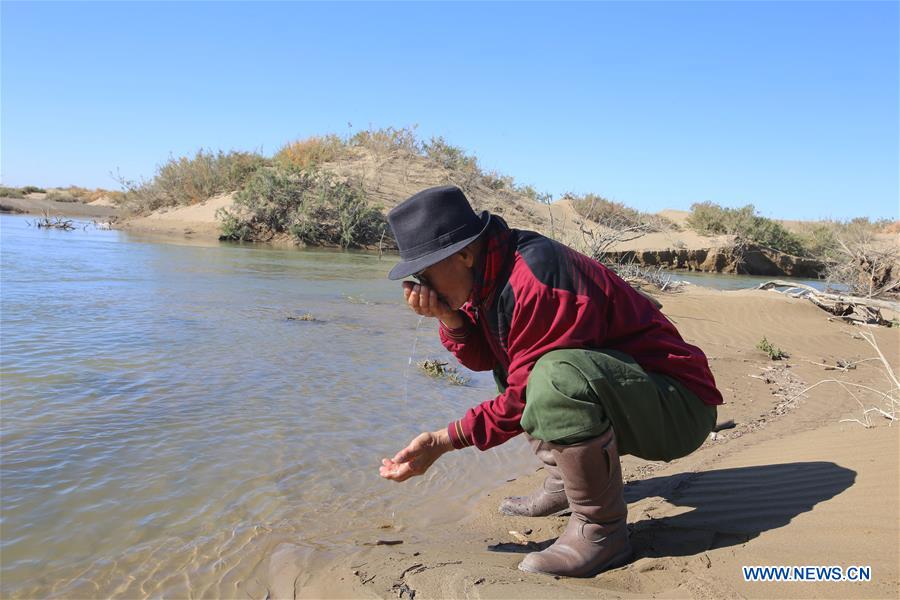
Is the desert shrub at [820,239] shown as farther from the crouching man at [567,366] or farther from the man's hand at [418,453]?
the man's hand at [418,453]

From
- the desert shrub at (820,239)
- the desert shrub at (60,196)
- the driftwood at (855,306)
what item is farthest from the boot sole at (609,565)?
the desert shrub at (60,196)

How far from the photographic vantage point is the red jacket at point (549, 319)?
2.06 m

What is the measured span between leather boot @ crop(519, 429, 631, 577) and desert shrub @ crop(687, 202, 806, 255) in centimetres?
1748

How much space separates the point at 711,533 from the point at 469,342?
3.67 ft

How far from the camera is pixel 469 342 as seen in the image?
2627 mm

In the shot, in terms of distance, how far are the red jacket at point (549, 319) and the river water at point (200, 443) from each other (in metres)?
0.83

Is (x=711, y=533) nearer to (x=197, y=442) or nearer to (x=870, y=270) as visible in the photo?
(x=197, y=442)

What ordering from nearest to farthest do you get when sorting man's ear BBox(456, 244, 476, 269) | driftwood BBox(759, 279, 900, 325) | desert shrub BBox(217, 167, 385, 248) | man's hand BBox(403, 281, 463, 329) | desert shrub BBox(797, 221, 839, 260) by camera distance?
man's ear BBox(456, 244, 476, 269) → man's hand BBox(403, 281, 463, 329) → driftwood BBox(759, 279, 900, 325) → desert shrub BBox(217, 167, 385, 248) → desert shrub BBox(797, 221, 839, 260)

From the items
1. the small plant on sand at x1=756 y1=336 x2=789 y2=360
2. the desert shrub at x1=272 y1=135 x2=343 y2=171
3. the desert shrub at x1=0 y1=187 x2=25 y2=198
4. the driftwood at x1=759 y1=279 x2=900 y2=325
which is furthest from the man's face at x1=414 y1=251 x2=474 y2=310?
the desert shrub at x1=0 y1=187 x2=25 y2=198

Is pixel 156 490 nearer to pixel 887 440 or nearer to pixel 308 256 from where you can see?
pixel 887 440

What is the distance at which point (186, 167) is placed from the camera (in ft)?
78.9

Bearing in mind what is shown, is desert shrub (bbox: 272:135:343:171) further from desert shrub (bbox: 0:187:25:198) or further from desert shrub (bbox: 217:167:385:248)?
desert shrub (bbox: 0:187:25:198)

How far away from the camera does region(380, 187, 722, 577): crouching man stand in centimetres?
202

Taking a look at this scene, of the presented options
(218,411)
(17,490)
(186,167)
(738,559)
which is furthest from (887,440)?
(186,167)
